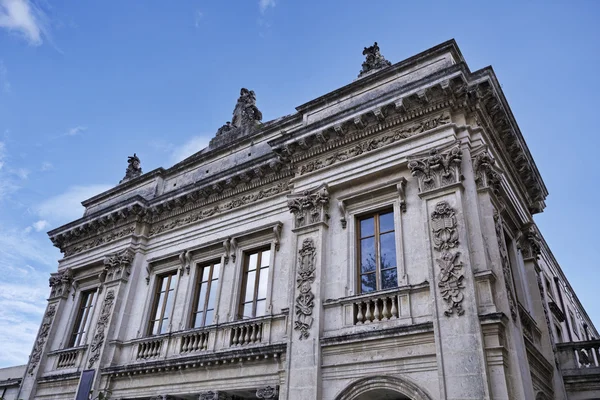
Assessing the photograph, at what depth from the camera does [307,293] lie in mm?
11367

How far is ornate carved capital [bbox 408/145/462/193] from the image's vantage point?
1058cm

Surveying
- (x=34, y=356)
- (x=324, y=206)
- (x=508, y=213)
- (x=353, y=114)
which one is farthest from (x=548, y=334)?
(x=34, y=356)

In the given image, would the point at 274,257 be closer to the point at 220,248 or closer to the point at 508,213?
the point at 220,248

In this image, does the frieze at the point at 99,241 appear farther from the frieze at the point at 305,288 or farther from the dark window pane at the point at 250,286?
the frieze at the point at 305,288

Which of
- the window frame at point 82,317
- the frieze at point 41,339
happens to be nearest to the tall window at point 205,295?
the window frame at point 82,317

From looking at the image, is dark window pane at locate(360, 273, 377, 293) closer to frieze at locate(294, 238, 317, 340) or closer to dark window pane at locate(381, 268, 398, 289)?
dark window pane at locate(381, 268, 398, 289)

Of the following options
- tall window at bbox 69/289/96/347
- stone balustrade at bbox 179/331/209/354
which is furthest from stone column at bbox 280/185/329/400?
tall window at bbox 69/289/96/347

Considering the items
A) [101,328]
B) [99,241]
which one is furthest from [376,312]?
[99,241]

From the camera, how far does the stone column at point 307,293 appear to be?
408 inches

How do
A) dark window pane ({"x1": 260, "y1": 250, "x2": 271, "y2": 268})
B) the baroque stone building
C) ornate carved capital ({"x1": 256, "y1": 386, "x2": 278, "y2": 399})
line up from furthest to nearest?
1. dark window pane ({"x1": 260, "y1": 250, "x2": 271, "y2": 268})
2. ornate carved capital ({"x1": 256, "y1": 386, "x2": 278, "y2": 399})
3. the baroque stone building

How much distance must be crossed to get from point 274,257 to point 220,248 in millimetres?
2208

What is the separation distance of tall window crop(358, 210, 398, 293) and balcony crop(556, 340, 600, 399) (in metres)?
5.66

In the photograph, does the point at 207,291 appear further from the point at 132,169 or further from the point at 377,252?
the point at 132,169

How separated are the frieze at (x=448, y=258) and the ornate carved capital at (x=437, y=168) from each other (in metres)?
0.54
